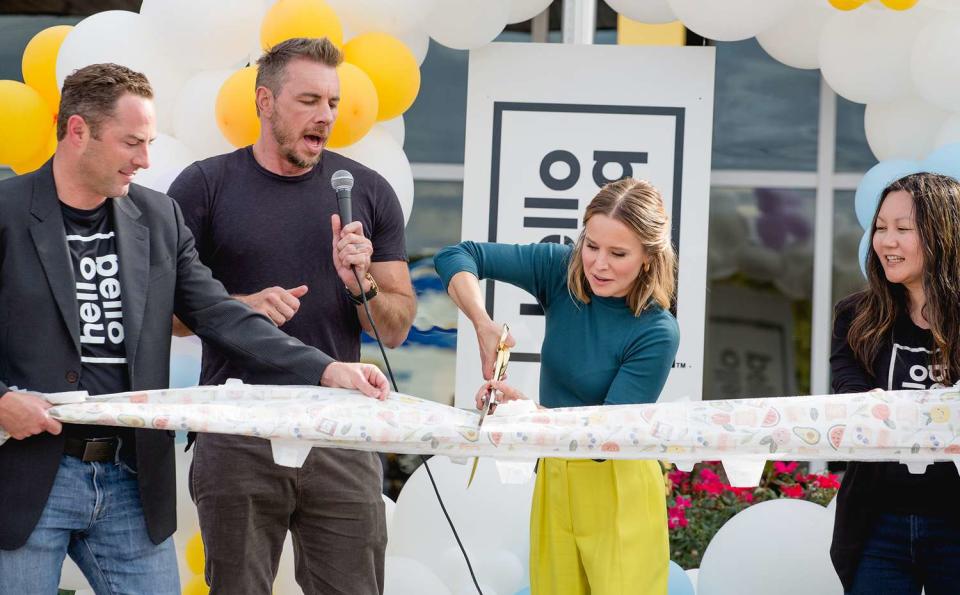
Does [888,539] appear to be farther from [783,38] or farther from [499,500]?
[783,38]

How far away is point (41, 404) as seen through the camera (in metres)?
2.95

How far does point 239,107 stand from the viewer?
4328 millimetres

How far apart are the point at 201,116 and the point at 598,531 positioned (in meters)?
2.31

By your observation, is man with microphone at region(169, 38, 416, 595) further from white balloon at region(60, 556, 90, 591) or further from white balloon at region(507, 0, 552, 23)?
white balloon at region(507, 0, 552, 23)

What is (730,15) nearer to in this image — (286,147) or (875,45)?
(875,45)

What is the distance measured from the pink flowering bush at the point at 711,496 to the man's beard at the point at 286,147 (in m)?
2.54

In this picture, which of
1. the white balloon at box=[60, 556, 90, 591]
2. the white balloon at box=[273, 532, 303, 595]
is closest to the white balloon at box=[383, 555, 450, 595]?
the white balloon at box=[273, 532, 303, 595]

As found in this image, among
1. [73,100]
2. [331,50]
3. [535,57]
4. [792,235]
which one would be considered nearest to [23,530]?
[73,100]

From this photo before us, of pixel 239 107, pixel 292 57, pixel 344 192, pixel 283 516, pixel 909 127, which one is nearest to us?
pixel 344 192

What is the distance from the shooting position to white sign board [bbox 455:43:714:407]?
534 centimetres

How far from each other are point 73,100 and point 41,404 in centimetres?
72

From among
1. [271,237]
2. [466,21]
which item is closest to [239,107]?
[271,237]

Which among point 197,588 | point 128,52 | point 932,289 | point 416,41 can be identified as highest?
point 416,41

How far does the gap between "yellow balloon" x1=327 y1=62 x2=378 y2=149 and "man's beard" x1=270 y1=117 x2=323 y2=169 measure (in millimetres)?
658
